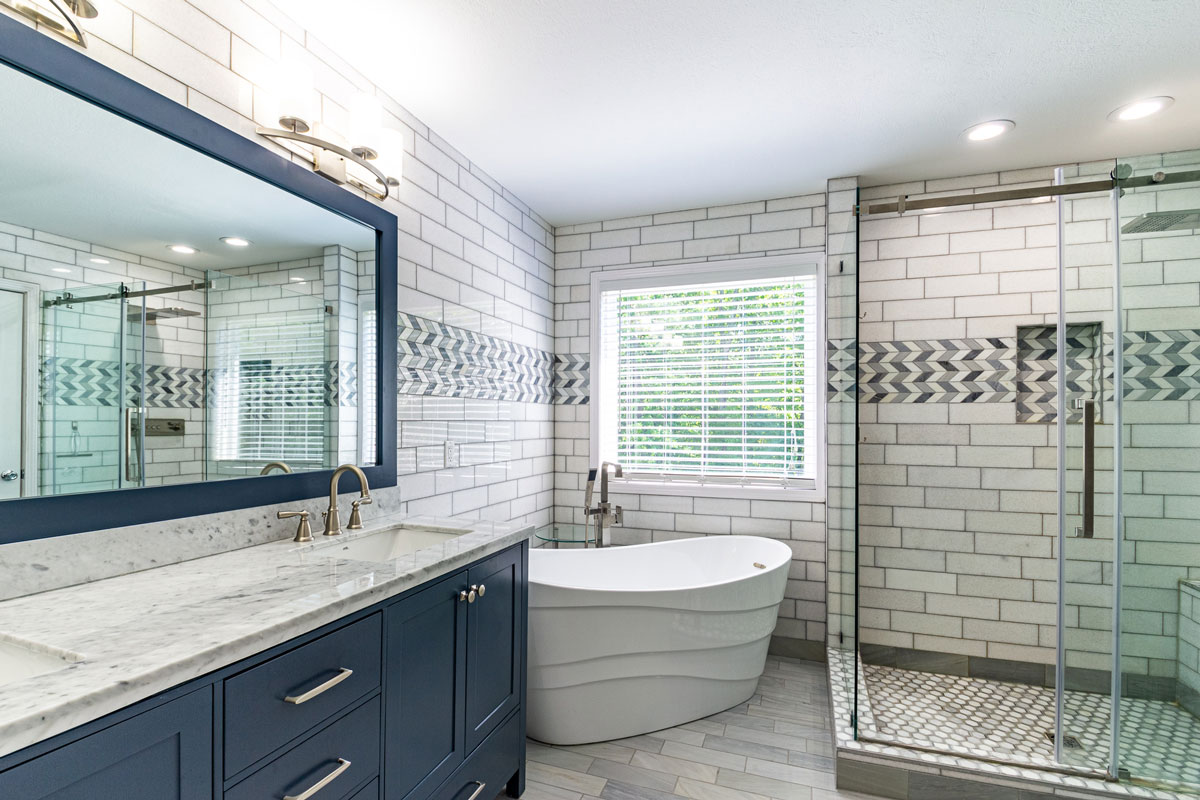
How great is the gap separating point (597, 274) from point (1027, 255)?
93.0 inches

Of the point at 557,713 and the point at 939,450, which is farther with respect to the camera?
the point at 939,450

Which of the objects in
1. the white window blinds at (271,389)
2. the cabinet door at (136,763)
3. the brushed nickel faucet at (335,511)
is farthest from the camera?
the brushed nickel faucet at (335,511)

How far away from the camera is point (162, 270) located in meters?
1.53

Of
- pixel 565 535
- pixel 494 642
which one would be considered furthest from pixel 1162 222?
pixel 565 535

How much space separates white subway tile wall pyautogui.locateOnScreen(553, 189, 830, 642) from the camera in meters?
3.34

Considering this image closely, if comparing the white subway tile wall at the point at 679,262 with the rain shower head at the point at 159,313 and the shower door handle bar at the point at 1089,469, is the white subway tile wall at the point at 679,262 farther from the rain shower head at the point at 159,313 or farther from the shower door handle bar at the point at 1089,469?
the rain shower head at the point at 159,313

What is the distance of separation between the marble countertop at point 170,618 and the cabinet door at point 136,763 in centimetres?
4

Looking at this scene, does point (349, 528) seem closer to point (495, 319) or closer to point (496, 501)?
point (496, 501)

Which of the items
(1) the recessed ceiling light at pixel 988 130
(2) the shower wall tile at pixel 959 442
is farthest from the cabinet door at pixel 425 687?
(1) the recessed ceiling light at pixel 988 130

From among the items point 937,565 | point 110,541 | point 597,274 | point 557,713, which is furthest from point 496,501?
point 937,565

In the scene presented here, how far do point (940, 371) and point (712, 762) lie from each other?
7.37ft

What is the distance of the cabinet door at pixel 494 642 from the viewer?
1.79 meters

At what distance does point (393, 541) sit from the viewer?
2094 mm

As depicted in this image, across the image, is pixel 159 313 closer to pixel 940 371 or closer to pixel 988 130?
pixel 988 130
